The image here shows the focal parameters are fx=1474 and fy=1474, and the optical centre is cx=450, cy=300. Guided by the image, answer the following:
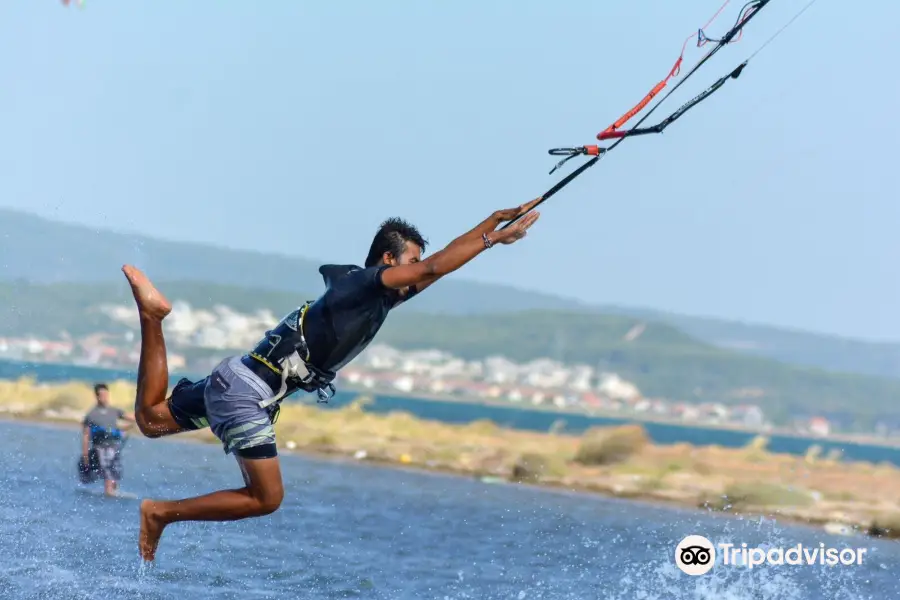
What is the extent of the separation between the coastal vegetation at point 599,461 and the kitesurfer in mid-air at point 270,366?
1466 centimetres

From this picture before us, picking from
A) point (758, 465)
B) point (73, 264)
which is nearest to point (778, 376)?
point (73, 264)

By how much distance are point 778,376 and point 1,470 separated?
5883 inches

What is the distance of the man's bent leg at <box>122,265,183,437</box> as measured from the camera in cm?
931

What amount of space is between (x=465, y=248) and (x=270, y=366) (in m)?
1.56

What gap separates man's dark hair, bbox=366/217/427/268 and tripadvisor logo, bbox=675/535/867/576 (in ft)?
24.3

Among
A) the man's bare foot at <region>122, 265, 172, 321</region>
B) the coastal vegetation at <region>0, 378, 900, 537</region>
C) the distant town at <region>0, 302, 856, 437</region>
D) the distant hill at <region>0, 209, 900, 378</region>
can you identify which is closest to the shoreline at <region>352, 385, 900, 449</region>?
the distant town at <region>0, 302, 856, 437</region>

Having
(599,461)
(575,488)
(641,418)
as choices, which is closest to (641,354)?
(641,418)

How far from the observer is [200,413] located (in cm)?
927

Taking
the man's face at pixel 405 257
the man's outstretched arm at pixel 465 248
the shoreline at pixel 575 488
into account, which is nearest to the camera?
the man's outstretched arm at pixel 465 248

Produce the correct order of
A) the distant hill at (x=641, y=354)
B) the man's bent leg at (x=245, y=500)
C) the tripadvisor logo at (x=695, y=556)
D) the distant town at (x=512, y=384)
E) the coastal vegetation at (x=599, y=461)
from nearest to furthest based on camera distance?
the man's bent leg at (x=245, y=500) → the tripadvisor logo at (x=695, y=556) → the coastal vegetation at (x=599, y=461) → the distant town at (x=512, y=384) → the distant hill at (x=641, y=354)

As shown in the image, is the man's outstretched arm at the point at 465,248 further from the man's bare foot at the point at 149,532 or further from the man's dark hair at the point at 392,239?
the man's bare foot at the point at 149,532

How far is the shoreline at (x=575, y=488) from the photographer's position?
2197 centimetres

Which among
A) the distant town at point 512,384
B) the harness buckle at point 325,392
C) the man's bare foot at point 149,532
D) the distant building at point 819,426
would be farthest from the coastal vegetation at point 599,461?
the distant building at point 819,426

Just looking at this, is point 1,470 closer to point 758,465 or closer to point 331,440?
point 331,440
